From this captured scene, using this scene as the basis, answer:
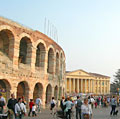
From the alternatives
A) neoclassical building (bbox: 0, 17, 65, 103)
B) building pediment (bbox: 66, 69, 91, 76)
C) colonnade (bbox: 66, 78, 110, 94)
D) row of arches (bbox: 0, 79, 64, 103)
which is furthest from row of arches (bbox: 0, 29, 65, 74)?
colonnade (bbox: 66, 78, 110, 94)

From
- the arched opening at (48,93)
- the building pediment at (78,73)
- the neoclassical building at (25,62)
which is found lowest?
the arched opening at (48,93)

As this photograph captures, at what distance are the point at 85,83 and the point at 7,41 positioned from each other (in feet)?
243

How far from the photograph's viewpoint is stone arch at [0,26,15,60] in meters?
18.1

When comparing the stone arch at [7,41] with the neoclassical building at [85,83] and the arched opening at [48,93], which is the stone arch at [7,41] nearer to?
the arched opening at [48,93]

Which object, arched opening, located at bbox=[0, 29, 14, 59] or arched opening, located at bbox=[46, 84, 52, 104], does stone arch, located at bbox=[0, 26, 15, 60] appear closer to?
arched opening, located at bbox=[0, 29, 14, 59]

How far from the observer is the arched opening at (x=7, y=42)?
59.7 feet

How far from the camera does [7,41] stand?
19250 millimetres

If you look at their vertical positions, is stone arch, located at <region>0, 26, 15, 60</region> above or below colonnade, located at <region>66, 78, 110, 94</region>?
above

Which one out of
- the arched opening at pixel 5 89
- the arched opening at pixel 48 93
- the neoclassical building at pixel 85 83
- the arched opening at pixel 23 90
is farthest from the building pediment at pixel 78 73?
the arched opening at pixel 5 89

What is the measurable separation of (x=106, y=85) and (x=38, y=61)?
7813cm

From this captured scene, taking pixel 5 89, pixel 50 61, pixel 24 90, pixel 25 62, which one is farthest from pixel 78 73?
pixel 5 89

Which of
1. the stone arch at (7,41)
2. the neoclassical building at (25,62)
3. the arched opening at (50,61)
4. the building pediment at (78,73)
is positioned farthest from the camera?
the building pediment at (78,73)

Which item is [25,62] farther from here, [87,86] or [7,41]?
[87,86]

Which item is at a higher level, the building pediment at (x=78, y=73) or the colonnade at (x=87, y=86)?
the building pediment at (x=78, y=73)
